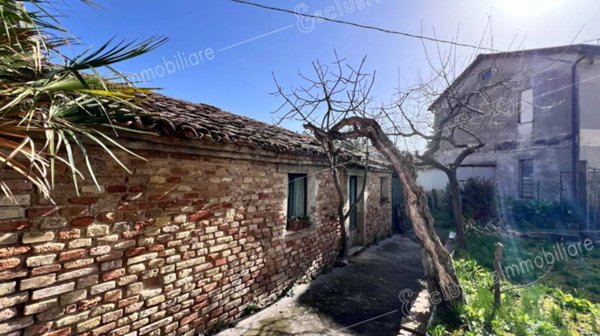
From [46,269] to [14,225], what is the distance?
1.61 ft

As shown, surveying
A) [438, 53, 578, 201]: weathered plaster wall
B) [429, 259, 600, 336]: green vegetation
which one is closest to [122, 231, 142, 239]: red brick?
[429, 259, 600, 336]: green vegetation

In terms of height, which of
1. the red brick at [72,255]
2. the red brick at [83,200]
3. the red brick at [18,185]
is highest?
the red brick at [18,185]

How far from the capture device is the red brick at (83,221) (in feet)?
9.52

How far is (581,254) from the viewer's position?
8766 mm

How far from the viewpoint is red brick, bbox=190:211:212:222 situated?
407 centimetres

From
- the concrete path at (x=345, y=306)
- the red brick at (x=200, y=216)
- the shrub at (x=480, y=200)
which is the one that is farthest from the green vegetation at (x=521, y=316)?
the shrub at (x=480, y=200)

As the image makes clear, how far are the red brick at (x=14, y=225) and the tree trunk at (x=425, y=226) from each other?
456 cm

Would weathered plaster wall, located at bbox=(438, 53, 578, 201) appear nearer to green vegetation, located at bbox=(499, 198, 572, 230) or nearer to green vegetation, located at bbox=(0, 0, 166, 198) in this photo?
green vegetation, located at bbox=(499, 198, 572, 230)

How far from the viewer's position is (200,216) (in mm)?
4180

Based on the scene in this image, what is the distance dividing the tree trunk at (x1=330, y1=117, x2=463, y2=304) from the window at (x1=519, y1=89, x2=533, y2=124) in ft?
40.5

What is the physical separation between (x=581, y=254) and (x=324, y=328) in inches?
357

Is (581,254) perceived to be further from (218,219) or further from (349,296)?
(218,219)

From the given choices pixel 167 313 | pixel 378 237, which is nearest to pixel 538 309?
pixel 167 313

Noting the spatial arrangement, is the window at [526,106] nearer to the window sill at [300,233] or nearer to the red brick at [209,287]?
the window sill at [300,233]
